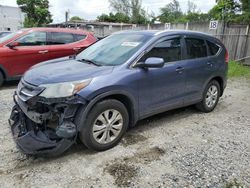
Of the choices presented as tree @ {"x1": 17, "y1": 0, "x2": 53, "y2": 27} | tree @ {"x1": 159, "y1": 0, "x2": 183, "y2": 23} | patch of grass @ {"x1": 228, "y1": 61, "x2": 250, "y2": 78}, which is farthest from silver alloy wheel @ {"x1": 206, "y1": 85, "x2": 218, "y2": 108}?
tree @ {"x1": 159, "y1": 0, "x2": 183, "y2": 23}

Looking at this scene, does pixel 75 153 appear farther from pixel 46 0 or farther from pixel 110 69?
pixel 46 0

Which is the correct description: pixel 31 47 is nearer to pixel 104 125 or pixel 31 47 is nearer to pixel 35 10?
pixel 104 125

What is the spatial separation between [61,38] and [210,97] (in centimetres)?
471

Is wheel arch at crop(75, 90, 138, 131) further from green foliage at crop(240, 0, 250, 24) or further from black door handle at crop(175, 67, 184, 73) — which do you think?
green foliage at crop(240, 0, 250, 24)

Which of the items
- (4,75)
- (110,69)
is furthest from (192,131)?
(4,75)

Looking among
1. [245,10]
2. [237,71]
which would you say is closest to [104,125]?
[237,71]

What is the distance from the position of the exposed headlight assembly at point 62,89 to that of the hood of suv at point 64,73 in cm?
7

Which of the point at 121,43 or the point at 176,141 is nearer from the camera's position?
the point at 176,141

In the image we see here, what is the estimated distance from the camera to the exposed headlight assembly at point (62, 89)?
2.91 m

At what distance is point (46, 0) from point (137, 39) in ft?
111

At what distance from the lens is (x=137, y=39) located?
12.8 ft

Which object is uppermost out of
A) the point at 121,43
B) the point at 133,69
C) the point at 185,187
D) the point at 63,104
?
the point at 121,43

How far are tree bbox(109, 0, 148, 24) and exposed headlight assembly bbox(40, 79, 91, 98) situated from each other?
152 ft

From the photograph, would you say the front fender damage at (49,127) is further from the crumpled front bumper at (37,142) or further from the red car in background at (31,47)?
the red car in background at (31,47)
